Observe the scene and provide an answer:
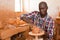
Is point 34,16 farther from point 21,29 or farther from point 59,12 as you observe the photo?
point 59,12

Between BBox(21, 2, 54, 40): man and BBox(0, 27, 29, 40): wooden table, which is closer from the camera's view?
BBox(0, 27, 29, 40): wooden table

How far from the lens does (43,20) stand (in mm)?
2025

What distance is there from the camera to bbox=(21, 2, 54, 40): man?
194cm

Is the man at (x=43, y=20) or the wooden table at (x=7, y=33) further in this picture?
the man at (x=43, y=20)

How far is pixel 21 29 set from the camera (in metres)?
1.69

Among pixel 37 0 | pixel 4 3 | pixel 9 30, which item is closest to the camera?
pixel 9 30

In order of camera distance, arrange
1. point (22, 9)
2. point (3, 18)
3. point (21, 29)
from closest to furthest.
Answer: point (21, 29)
point (3, 18)
point (22, 9)

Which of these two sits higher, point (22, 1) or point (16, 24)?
point (22, 1)

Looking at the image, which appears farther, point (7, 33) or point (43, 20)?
point (43, 20)

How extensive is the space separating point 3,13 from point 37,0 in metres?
1.50

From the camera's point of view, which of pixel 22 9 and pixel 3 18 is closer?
pixel 3 18

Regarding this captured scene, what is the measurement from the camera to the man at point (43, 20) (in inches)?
76.3

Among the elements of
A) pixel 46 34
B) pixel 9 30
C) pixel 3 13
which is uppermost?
pixel 3 13

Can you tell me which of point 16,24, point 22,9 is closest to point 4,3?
point 16,24
